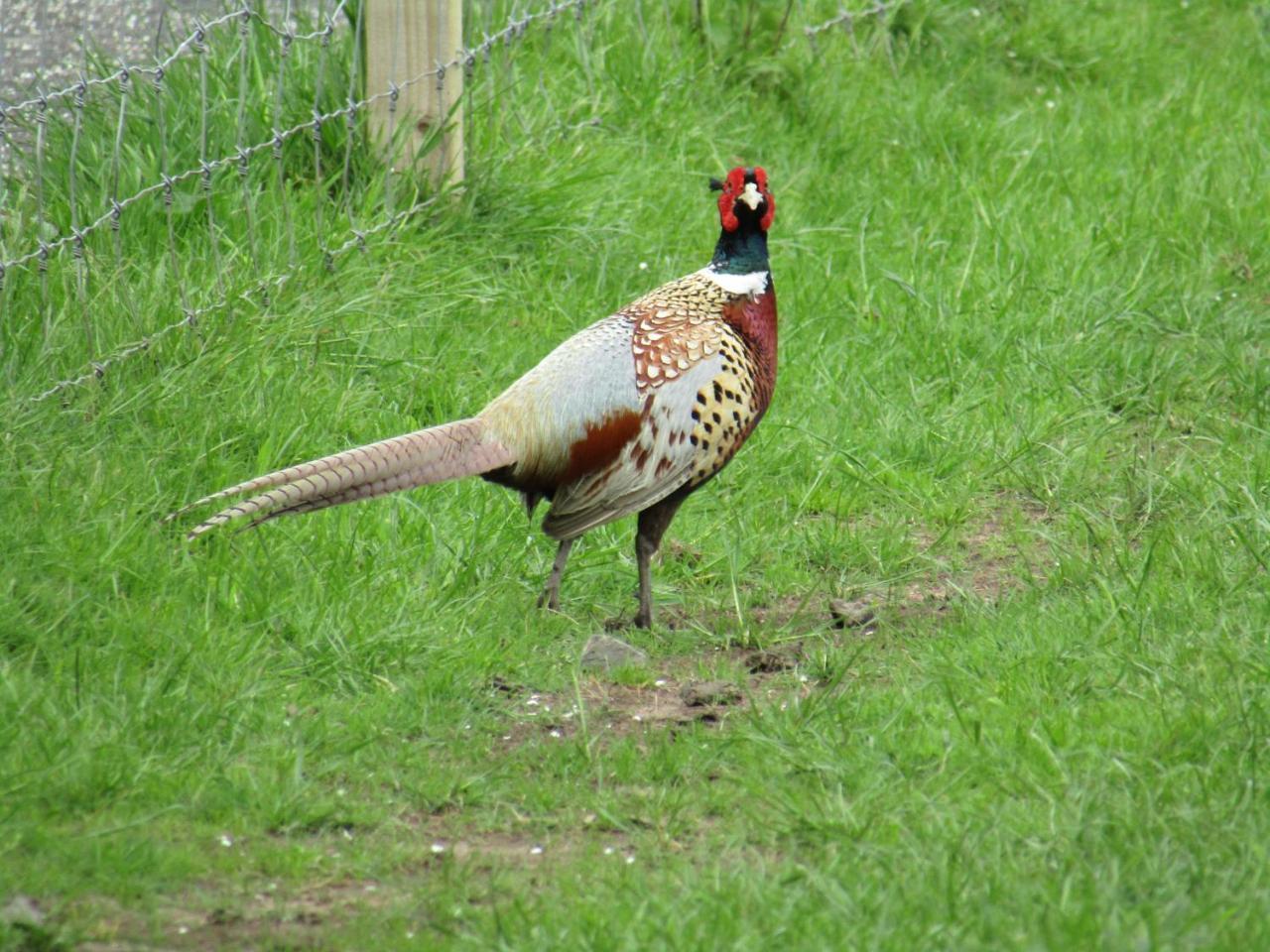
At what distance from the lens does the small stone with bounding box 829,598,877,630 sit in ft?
12.1

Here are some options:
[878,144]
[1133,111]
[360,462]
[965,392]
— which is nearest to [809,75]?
[878,144]

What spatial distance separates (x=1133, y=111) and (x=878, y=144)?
1.05 meters

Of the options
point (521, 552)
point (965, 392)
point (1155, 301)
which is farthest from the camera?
point (1155, 301)

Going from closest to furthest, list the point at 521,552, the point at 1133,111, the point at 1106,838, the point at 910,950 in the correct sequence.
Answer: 1. the point at 910,950
2. the point at 1106,838
3. the point at 521,552
4. the point at 1133,111

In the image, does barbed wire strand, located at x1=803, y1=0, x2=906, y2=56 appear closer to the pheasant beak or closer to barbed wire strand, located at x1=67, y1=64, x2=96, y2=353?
the pheasant beak

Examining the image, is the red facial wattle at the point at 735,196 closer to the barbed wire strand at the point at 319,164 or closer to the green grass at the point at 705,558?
the green grass at the point at 705,558

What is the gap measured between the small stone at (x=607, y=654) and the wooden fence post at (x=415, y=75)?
1.75 m

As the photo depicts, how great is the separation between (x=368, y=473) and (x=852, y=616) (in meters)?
1.08

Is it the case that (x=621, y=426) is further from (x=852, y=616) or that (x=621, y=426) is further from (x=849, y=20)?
(x=849, y=20)

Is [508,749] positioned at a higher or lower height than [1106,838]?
lower

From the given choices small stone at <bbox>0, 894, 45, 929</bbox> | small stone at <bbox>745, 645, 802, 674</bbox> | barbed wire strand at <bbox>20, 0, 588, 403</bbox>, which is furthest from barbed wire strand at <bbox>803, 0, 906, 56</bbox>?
small stone at <bbox>0, 894, 45, 929</bbox>

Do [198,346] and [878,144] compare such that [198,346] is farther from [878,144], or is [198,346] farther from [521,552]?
[878,144]

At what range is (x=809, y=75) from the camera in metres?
5.81

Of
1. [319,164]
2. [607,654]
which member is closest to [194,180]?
[319,164]
